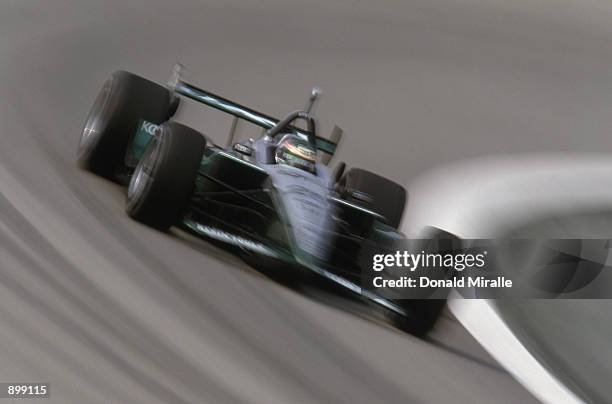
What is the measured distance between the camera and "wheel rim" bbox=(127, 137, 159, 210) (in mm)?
3426

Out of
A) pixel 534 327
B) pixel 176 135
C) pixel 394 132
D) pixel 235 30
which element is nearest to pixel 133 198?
pixel 176 135

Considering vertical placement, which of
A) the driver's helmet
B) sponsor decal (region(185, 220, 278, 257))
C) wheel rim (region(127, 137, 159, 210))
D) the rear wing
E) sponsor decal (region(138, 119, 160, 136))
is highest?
the rear wing

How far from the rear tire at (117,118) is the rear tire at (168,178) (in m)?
0.72

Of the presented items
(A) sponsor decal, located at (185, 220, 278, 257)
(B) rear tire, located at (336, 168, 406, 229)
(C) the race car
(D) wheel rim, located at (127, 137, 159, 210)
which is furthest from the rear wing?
(A) sponsor decal, located at (185, 220, 278, 257)

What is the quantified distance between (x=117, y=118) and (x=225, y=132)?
76.7 inches

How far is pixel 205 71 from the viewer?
282 inches

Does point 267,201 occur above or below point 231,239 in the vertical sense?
above

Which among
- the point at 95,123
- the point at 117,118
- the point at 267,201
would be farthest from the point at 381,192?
the point at 95,123

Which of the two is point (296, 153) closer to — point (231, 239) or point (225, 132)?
point (231, 239)

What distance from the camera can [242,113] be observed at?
4152mm

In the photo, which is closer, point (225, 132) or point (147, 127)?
point (147, 127)

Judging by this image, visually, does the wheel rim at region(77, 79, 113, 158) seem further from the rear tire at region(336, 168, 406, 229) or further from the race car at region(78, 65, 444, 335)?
the rear tire at region(336, 168, 406, 229)

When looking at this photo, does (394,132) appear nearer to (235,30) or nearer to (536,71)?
(536,71)

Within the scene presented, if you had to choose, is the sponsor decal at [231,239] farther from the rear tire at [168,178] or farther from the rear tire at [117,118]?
the rear tire at [117,118]
